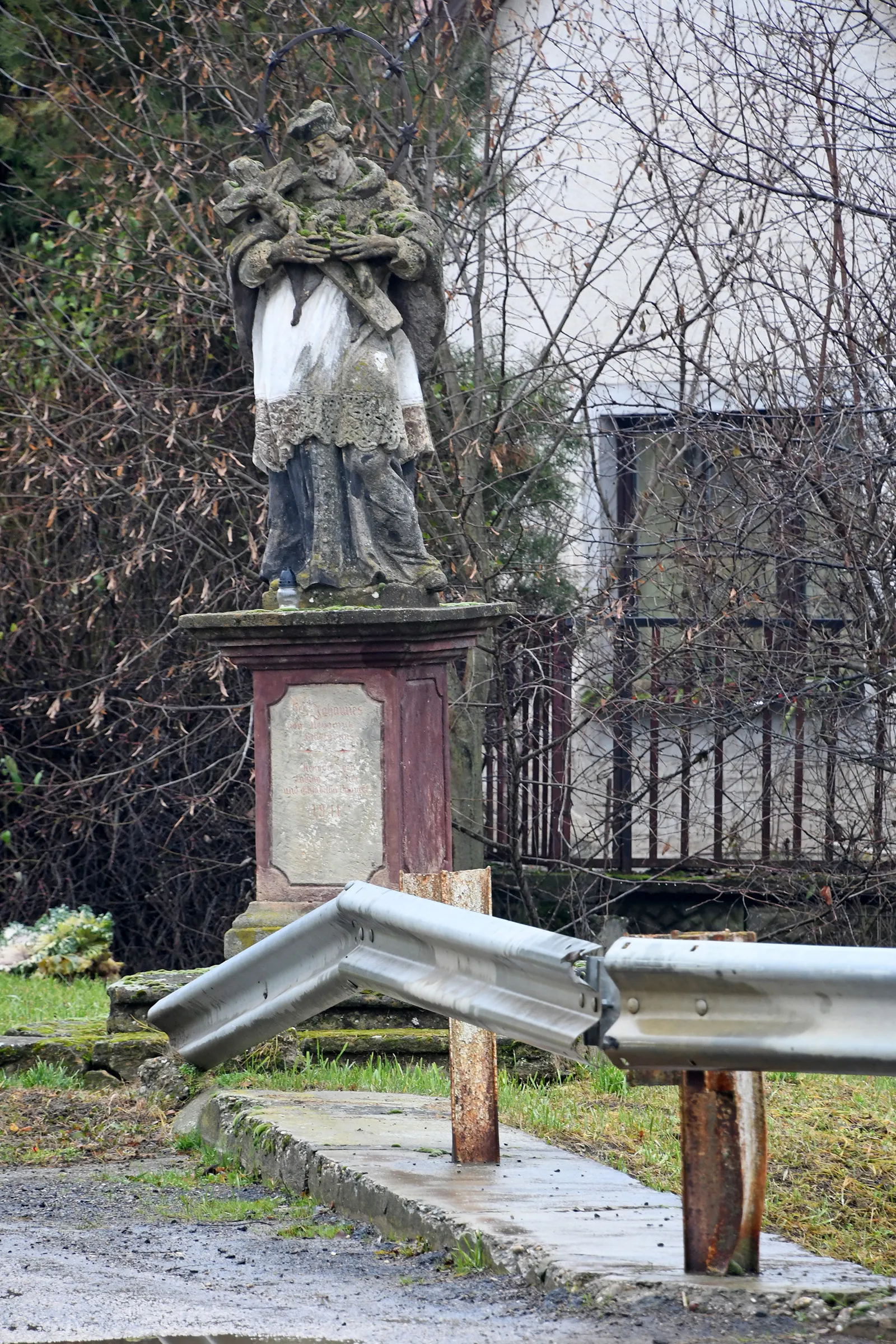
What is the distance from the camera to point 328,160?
25.6 feet

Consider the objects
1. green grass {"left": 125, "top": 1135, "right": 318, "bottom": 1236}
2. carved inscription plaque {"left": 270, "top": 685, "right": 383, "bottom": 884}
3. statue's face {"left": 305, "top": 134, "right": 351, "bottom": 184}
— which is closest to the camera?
green grass {"left": 125, "top": 1135, "right": 318, "bottom": 1236}

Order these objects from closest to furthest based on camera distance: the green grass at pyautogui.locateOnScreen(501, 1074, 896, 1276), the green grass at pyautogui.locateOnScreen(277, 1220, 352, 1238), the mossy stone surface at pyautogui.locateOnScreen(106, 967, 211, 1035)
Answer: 1. the green grass at pyautogui.locateOnScreen(277, 1220, 352, 1238)
2. the green grass at pyautogui.locateOnScreen(501, 1074, 896, 1276)
3. the mossy stone surface at pyautogui.locateOnScreen(106, 967, 211, 1035)

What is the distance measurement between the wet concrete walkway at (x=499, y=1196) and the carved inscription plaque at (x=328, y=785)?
224cm

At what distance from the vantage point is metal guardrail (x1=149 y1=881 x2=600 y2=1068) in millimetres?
3318

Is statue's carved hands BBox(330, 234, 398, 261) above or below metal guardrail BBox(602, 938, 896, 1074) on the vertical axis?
above

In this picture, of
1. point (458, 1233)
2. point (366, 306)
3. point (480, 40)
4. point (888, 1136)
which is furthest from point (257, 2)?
point (458, 1233)

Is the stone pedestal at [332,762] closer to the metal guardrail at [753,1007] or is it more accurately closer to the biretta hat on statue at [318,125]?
the biretta hat on statue at [318,125]

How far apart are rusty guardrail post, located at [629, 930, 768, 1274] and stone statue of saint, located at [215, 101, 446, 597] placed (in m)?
4.67

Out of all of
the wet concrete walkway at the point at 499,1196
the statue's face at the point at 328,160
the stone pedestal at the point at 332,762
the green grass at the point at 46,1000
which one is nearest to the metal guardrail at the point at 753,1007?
the wet concrete walkway at the point at 499,1196

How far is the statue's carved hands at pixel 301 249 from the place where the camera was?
759cm

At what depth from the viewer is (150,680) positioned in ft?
40.8

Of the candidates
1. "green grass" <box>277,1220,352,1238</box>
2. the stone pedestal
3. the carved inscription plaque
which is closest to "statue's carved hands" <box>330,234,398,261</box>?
the stone pedestal

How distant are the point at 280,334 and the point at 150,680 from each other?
16.9ft

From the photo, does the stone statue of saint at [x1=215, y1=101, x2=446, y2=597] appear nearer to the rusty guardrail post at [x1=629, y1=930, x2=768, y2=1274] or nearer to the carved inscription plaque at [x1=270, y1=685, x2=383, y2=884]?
the carved inscription plaque at [x1=270, y1=685, x2=383, y2=884]
